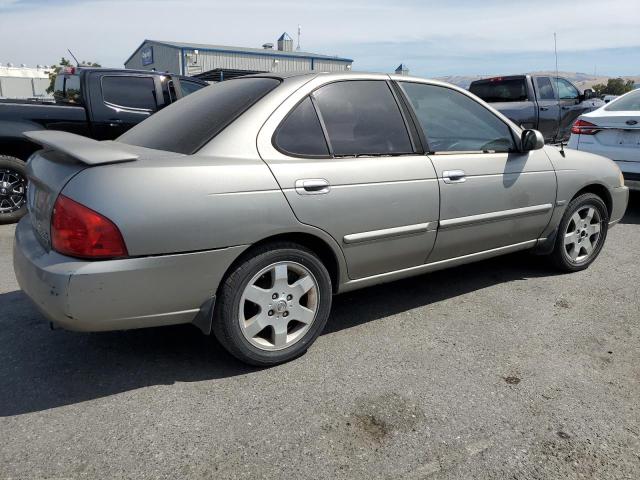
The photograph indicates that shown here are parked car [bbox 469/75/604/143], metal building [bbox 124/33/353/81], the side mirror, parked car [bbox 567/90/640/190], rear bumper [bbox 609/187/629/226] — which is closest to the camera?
the side mirror

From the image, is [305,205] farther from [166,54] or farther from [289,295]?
[166,54]

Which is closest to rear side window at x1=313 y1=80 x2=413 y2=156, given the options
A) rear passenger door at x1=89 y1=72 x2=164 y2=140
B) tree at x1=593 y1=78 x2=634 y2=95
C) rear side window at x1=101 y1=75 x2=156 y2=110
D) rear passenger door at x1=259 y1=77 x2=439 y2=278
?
rear passenger door at x1=259 y1=77 x2=439 y2=278

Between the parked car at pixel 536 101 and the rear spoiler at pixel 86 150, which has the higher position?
the rear spoiler at pixel 86 150

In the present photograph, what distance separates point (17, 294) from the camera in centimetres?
393

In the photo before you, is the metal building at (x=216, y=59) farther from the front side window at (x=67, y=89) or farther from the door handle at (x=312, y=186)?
the door handle at (x=312, y=186)

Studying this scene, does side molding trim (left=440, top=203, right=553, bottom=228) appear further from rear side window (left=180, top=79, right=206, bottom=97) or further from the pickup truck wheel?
rear side window (left=180, top=79, right=206, bottom=97)

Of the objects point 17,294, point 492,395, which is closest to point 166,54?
point 17,294

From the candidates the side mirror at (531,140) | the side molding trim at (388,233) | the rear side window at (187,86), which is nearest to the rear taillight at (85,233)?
the side molding trim at (388,233)

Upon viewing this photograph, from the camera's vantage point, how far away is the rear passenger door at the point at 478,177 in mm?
3535

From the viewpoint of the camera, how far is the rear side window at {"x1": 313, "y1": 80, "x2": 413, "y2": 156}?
3.13 meters

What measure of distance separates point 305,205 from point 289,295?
49cm

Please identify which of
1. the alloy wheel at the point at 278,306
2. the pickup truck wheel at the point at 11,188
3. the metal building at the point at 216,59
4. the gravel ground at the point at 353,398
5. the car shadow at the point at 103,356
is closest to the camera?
the gravel ground at the point at 353,398

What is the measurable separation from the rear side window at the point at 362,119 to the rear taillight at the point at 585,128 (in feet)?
13.8

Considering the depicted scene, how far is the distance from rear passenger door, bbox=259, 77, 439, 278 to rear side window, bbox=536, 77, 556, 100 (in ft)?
30.7
